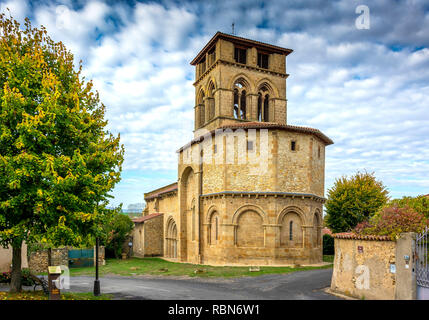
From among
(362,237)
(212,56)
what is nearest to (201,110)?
(212,56)

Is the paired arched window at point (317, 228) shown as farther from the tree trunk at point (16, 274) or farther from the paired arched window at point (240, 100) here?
the tree trunk at point (16, 274)

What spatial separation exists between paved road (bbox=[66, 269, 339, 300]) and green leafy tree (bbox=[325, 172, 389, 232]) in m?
11.8

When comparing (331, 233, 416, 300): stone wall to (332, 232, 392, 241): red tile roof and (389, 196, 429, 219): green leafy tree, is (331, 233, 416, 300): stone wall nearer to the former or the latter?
(332, 232, 392, 241): red tile roof

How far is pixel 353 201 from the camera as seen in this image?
3312 cm

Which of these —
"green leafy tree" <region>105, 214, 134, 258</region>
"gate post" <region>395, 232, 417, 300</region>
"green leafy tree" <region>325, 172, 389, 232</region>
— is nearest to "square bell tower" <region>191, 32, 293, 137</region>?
"green leafy tree" <region>325, 172, 389, 232</region>

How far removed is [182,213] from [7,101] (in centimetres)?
2445

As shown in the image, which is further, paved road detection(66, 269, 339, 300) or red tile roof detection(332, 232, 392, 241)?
paved road detection(66, 269, 339, 300)

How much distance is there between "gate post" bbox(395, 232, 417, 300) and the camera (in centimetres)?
1318

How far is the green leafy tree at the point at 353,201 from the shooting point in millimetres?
32875

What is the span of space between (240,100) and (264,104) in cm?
285

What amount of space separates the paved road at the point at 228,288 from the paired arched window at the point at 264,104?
60.3 ft

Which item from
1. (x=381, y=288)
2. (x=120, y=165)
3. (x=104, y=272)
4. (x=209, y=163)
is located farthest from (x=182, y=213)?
(x=381, y=288)
